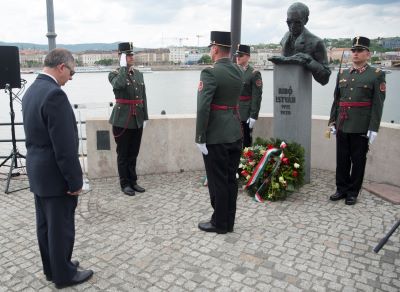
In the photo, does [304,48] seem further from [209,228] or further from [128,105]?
[209,228]

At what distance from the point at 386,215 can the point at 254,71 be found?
8.06ft

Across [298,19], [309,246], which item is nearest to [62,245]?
[309,246]

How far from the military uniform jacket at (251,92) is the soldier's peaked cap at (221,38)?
5.89ft

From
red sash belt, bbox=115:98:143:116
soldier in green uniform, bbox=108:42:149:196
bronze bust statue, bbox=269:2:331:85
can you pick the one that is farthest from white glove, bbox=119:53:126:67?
bronze bust statue, bbox=269:2:331:85

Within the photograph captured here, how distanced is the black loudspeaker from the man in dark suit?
326 cm

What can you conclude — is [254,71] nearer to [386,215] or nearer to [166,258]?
[386,215]

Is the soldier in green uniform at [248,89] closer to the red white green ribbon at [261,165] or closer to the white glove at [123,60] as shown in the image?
the red white green ribbon at [261,165]

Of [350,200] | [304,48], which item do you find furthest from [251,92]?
Result: [350,200]

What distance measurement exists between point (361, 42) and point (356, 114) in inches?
31.6

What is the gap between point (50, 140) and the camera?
9.10 ft

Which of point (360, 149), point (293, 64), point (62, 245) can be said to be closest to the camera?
point (62, 245)

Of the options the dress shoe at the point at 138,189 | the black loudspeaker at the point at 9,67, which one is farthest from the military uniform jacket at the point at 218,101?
the black loudspeaker at the point at 9,67

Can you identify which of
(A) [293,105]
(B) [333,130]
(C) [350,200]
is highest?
(A) [293,105]

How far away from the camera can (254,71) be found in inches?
221
